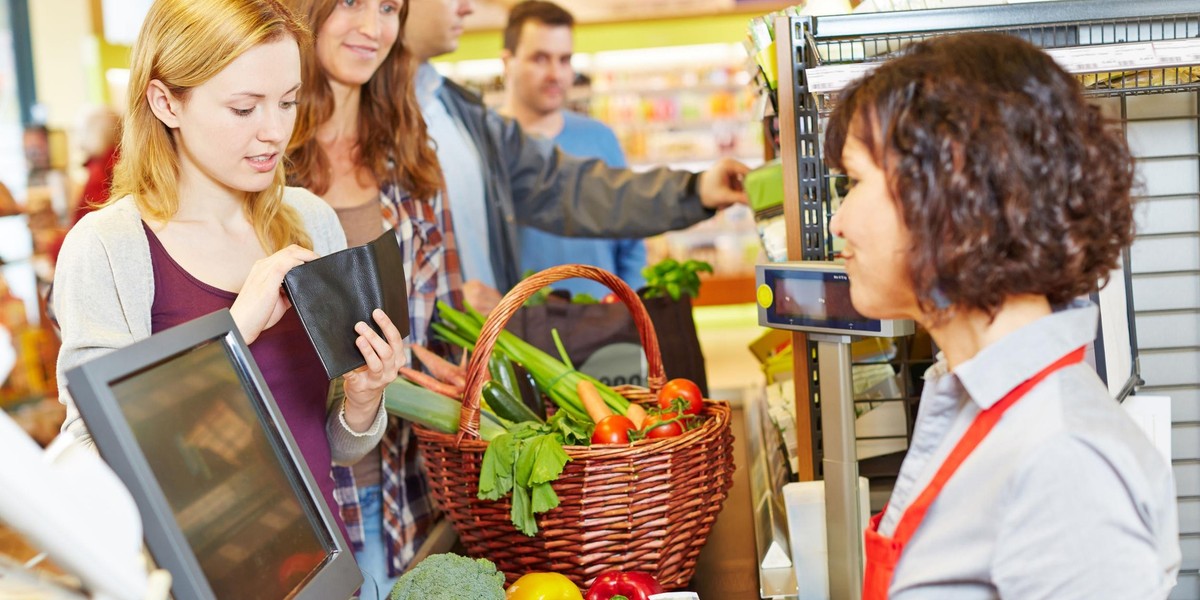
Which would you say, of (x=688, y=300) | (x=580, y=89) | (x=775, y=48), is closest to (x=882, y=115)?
(x=775, y=48)

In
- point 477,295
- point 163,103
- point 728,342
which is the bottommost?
point 728,342

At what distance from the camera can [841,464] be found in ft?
5.28

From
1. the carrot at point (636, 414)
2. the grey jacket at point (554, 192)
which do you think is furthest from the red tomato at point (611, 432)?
the grey jacket at point (554, 192)

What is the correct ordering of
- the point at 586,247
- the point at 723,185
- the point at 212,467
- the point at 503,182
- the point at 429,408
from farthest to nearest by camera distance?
the point at 586,247 < the point at 503,182 < the point at 723,185 < the point at 429,408 < the point at 212,467

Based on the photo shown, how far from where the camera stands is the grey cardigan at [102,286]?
1470 millimetres

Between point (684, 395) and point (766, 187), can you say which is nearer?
point (684, 395)

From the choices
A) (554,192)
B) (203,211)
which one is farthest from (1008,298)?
(554,192)

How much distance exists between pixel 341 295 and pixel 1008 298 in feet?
2.89

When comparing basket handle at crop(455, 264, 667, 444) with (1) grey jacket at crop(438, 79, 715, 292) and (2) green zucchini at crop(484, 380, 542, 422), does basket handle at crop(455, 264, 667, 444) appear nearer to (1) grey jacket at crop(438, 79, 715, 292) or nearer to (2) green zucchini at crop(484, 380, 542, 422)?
(2) green zucchini at crop(484, 380, 542, 422)

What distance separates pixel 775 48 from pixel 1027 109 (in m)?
0.95

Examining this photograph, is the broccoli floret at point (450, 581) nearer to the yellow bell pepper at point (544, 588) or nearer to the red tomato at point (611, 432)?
the yellow bell pepper at point (544, 588)

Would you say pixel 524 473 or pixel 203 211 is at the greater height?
pixel 203 211

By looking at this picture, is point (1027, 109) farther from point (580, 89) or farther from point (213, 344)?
point (580, 89)

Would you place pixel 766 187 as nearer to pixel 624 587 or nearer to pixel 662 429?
pixel 662 429
